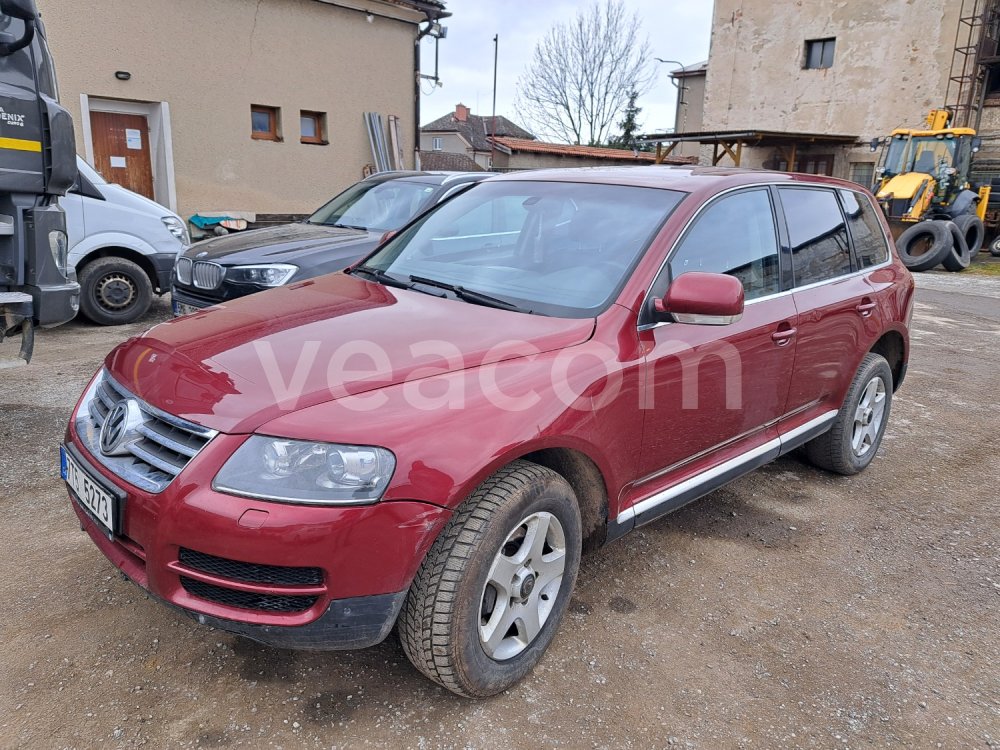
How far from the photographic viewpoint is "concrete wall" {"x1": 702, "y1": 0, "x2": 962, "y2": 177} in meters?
21.7

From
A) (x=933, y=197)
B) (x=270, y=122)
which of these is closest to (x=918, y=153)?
(x=933, y=197)

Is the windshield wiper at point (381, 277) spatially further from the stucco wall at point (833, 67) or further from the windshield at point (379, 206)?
the stucco wall at point (833, 67)

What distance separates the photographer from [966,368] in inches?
277

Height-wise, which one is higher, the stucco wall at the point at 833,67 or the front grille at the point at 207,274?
the stucco wall at the point at 833,67

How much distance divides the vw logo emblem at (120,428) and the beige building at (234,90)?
34.1 feet

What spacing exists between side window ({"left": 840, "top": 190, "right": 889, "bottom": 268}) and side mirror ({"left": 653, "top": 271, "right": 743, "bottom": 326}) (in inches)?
72.0

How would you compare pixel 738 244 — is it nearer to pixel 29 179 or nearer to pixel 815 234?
pixel 815 234

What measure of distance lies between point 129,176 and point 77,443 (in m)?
10.9

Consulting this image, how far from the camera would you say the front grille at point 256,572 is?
6.44 ft

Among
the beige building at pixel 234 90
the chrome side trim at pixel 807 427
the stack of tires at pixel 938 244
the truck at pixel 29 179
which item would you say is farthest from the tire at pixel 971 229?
the truck at pixel 29 179

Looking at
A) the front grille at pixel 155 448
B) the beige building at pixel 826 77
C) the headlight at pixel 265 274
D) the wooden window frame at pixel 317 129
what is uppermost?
the beige building at pixel 826 77

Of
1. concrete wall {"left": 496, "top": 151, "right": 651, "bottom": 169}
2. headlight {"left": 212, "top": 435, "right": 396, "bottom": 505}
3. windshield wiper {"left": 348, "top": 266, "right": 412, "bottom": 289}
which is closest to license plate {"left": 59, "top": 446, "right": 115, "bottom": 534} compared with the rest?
headlight {"left": 212, "top": 435, "right": 396, "bottom": 505}

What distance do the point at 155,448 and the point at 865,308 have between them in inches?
136

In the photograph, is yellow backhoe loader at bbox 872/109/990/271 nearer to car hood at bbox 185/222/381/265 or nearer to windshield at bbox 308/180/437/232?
windshield at bbox 308/180/437/232
